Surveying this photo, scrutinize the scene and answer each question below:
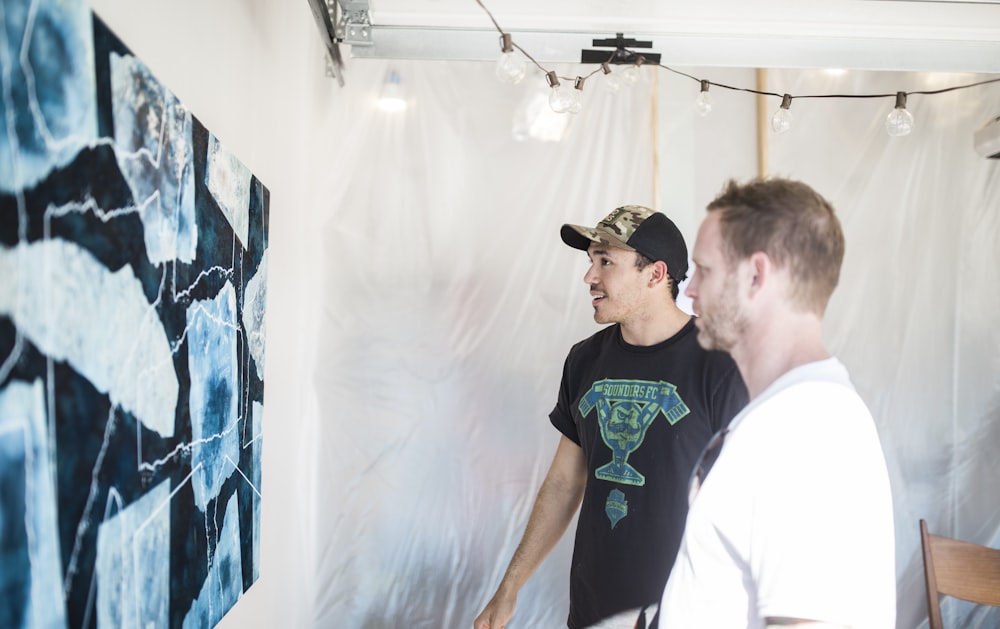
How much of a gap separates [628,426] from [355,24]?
1387mm

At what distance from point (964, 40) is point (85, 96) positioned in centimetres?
249

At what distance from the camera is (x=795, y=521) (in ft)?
2.77

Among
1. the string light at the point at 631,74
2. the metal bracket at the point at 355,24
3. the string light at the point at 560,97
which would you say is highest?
the metal bracket at the point at 355,24

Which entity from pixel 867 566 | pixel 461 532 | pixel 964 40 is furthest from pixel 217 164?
pixel 964 40

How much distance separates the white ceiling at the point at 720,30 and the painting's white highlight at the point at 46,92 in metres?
1.32

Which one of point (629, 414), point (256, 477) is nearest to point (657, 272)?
point (629, 414)

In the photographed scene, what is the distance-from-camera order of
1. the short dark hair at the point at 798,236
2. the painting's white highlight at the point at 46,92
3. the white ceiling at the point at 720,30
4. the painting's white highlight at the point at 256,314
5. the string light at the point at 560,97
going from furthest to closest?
1. the white ceiling at the point at 720,30
2. the string light at the point at 560,97
3. the painting's white highlight at the point at 256,314
4. the short dark hair at the point at 798,236
5. the painting's white highlight at the point at 46,92

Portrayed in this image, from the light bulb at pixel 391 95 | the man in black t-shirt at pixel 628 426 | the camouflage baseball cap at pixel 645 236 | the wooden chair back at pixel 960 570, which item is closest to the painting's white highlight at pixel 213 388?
the man in black t-shirt at pixel 628 426

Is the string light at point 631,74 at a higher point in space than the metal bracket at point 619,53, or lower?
lower

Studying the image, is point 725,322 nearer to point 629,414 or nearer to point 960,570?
point 629,414

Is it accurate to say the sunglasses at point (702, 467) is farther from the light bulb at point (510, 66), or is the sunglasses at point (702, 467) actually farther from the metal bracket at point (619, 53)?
the metal bracket at point (619, 53)

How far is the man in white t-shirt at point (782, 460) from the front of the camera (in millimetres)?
832

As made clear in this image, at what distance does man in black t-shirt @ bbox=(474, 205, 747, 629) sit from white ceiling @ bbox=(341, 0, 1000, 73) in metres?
0.65

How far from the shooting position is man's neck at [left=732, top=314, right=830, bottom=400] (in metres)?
0.99
